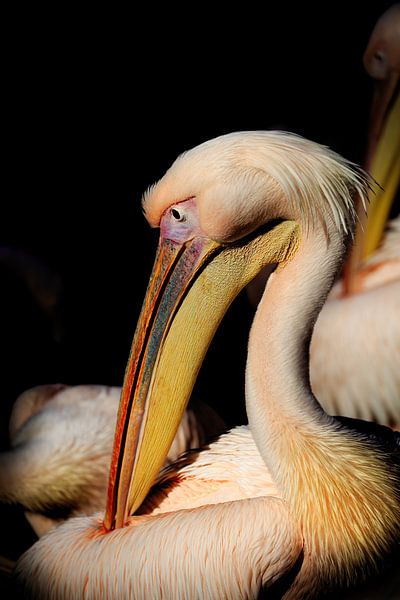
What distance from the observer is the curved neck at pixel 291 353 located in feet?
5.06

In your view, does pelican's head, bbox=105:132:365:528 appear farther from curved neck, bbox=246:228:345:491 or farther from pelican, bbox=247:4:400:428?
pelican, bbox=247:4:400:428

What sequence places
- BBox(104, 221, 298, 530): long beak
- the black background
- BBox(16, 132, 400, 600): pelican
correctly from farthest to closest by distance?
the black background
BBox(104, 221, 298, 530): long beak
BBox(16, 132, 400, 600): pelican

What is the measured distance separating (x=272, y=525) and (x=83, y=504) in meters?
0.79

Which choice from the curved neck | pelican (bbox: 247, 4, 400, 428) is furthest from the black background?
the curved neck

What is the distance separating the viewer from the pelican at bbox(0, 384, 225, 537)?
6.81ft

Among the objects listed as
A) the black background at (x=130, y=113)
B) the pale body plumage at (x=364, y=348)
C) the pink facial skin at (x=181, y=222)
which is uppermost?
the black background at (x=130, y=113)

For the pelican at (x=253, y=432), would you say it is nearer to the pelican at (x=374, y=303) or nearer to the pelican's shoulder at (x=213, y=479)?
the pelican's shoulder at (x=213, y=479)

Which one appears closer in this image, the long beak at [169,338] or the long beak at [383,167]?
the long beak at [169,338]

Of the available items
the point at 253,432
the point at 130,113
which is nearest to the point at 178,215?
the point at 253,432

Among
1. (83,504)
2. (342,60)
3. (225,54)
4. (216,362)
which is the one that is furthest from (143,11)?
(83,504)

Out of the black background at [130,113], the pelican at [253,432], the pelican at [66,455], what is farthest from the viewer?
the black background at [130,113]

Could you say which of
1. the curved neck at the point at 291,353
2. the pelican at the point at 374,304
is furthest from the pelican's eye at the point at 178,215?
the pelican at the point at 374,304

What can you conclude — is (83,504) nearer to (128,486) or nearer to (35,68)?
(128,486)

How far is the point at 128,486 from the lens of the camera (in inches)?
65.9
